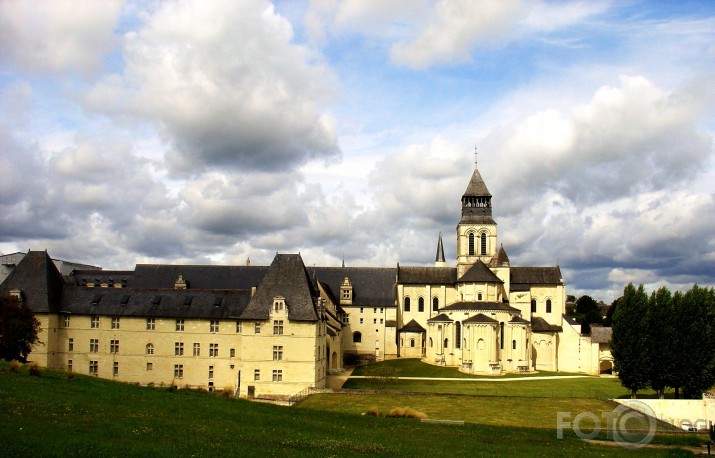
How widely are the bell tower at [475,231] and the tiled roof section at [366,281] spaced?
9.57 meters

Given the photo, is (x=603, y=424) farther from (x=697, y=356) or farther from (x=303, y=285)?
(x=303, y=285)

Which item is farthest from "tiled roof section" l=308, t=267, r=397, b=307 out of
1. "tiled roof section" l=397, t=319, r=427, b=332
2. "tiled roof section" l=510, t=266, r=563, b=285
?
"tiled roof section" l=510, t=266, r=563, b=285

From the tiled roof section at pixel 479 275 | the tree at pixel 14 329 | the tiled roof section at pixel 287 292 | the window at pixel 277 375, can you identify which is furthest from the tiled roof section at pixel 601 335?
the tree at pixel 14 329

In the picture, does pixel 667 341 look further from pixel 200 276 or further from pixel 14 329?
pixel 200 276

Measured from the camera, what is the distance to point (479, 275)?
245ft

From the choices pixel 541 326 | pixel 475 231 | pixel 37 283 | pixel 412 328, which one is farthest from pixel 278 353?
pixel 475 231

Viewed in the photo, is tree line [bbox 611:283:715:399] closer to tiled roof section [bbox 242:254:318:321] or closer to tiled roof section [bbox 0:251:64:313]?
tiled roof section [bbox 242:254:318:321]

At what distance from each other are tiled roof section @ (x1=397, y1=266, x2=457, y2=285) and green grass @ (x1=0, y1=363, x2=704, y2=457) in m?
51.9

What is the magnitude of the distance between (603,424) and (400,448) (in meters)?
19.1

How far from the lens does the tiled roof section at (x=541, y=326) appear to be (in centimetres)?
7575

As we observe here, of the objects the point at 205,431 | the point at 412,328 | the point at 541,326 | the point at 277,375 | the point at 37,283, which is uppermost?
the point at 37,283

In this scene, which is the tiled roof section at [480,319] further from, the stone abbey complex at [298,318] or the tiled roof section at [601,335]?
the tiled roof section at [601,335]

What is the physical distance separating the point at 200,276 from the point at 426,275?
97.4 ft

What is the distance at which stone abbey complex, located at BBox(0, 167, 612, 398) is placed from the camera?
50750 mm
